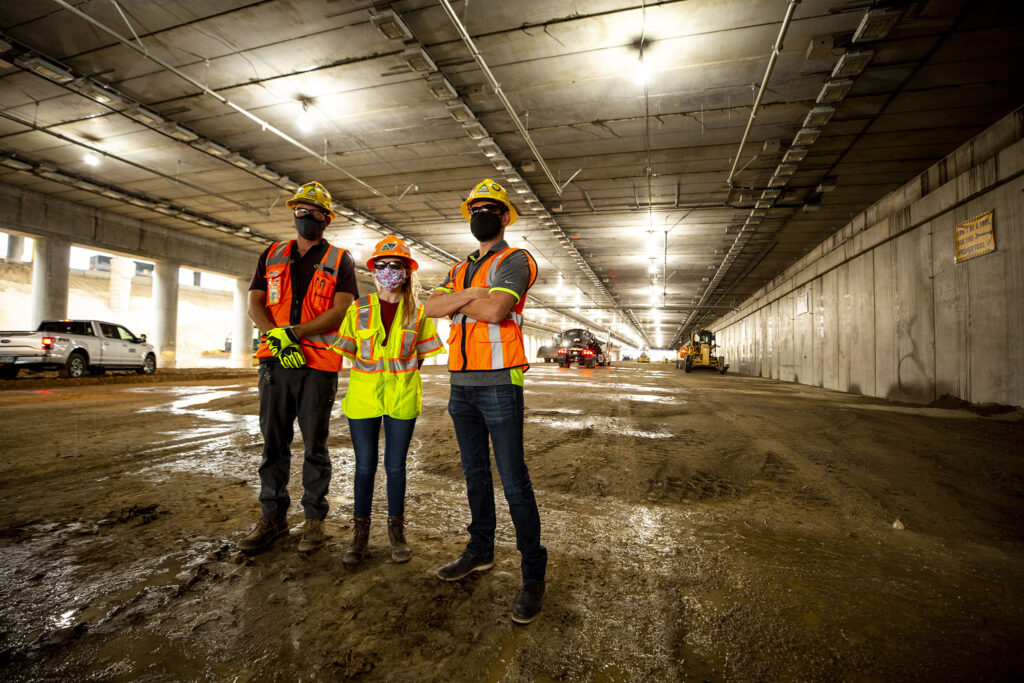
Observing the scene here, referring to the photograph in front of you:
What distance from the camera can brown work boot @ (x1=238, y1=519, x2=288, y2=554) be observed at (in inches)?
94.8

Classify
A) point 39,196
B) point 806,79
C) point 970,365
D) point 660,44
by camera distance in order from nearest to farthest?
point 660,44, point 806,79, point 970,365, point 39,196

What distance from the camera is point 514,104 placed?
9.10 meters

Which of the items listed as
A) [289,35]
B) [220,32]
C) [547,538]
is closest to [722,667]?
[547,538]

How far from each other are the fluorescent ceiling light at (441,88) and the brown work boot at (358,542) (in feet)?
26.4

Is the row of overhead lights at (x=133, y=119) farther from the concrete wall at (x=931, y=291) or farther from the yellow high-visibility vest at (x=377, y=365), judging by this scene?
the concrete wall at (x=931, y=291)

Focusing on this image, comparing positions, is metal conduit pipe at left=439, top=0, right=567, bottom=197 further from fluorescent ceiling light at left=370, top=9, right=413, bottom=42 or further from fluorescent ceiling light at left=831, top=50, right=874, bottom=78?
fluorescent ceiling light at left=831, top=50, right=874, bottom=78

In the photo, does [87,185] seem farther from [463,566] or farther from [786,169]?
[786,169]

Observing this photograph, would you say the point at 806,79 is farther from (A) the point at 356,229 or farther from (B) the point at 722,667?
(A) the point at 356,229

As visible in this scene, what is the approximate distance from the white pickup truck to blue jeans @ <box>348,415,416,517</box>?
46.1 ft

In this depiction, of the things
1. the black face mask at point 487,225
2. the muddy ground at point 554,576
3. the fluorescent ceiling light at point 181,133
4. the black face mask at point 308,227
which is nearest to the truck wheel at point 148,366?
the fluorescent ceiling light at point 181,133

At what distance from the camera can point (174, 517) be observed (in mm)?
2822

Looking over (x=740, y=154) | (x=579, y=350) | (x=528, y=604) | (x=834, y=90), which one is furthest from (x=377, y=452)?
(x=579, y=350)

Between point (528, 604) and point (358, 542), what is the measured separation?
1.01 metres

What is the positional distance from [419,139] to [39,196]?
46.5ft
